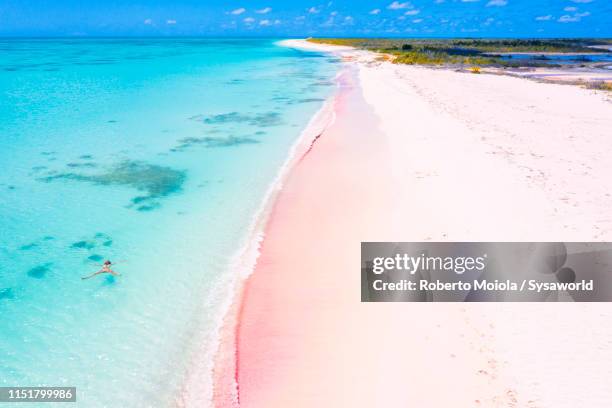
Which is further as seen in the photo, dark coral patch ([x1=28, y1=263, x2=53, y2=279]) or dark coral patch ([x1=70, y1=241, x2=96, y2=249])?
dark coral patch ([x1=70, y1=241, x2=96, y2=249])

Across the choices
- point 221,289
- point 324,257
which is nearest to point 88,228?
point 221,289

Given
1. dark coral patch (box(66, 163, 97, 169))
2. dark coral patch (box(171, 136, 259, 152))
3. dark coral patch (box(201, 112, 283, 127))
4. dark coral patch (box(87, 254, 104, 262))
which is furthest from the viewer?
dark coral patch (box(201, 112, 283, 127))

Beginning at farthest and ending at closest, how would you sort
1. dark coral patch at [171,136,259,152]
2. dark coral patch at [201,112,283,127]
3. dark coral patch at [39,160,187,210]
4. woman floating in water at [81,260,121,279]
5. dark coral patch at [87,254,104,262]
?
dark coral patch at [201,112,283,127] < dark coral patch at [171,136,259,152] < dark coral patch at [39,160,187,210] < dark coral patch at [87,254,104,262] < woman floating in water at [81,260,121,279]

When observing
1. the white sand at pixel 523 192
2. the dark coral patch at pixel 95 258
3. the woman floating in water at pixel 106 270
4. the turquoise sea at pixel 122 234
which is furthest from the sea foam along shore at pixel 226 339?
the white sand at pixel 523 192

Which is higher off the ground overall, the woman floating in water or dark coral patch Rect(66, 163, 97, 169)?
dark coral patch Rect(66, 163, 97, 169)

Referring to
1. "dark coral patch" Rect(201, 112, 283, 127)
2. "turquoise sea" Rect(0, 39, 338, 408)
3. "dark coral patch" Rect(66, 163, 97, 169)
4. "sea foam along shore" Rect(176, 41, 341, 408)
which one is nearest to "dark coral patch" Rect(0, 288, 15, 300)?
"turquoise sea" Rect(0, 39, 338, 408)

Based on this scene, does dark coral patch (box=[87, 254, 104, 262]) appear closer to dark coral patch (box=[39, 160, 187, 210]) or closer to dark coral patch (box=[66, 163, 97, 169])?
dark coral patch (box=[39, 160, 187, 210])

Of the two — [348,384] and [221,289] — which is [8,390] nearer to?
[221,289]
